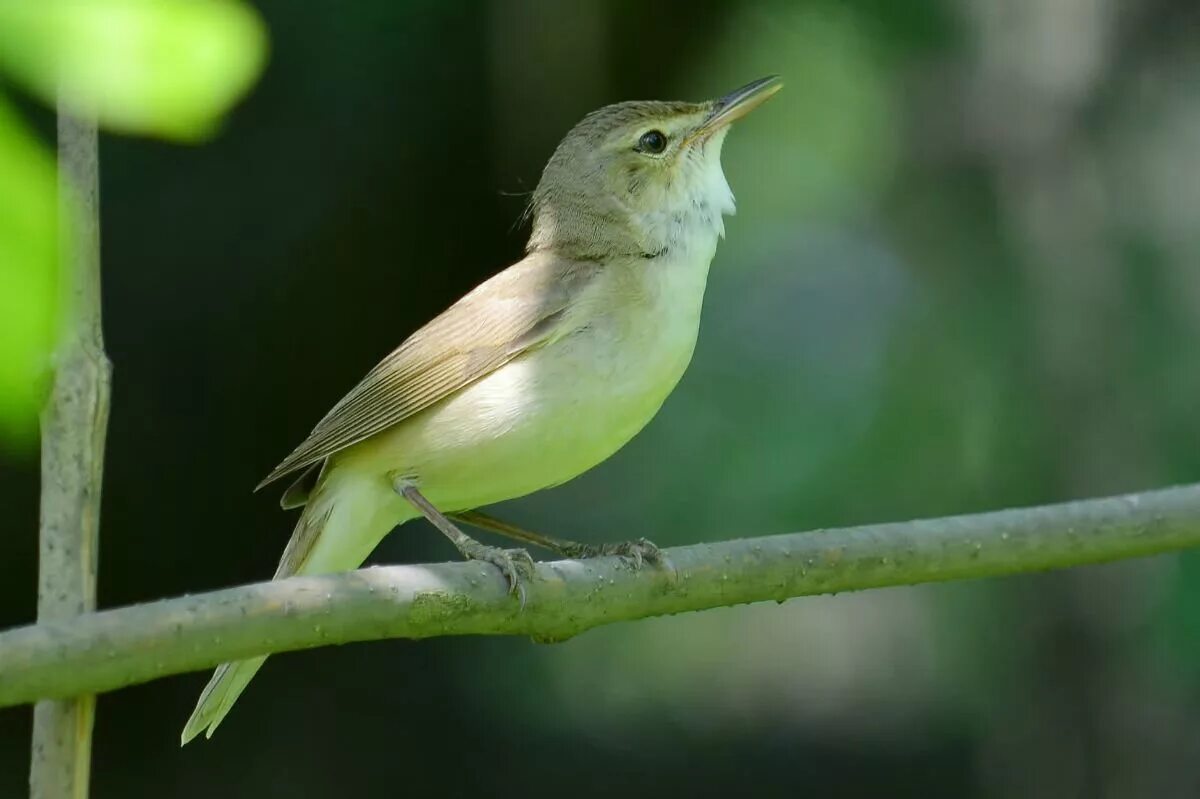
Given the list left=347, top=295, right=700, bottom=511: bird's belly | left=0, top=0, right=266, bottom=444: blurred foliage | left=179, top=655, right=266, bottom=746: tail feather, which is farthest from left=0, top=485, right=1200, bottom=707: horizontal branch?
left=0, top=0, right=266, bottom=444: blurred foliage

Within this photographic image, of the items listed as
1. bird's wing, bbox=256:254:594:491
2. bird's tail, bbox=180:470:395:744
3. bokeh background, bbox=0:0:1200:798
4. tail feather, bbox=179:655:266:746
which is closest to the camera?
tail feather, bbox=179:655:266:746

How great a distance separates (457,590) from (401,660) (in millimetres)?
2988

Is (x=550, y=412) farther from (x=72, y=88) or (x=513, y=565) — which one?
(x=72, y=88)

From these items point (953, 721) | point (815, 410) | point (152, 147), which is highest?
point (152, 147)

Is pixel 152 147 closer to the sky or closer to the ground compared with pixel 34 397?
closer to the ground

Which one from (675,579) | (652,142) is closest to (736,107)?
(652,142)

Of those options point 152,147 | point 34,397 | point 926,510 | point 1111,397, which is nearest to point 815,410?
point 926,510

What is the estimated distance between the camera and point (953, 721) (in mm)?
5812

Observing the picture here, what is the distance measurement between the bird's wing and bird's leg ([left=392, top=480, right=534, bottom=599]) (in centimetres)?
19

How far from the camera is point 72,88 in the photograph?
117 centimetres

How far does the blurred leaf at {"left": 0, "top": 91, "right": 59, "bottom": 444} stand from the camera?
1108 millimetres

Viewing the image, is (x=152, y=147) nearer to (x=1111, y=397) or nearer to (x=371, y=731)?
(x=371, y=731)

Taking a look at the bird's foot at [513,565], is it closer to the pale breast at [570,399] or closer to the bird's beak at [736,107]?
the pale breast at [570,399]

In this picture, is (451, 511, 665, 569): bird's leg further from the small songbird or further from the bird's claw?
the bird's claw
